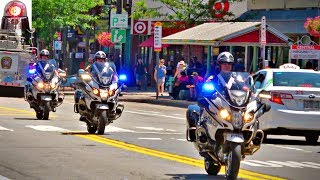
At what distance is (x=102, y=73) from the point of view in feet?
72.6

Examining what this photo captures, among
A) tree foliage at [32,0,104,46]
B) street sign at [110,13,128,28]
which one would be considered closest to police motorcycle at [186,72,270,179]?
street sign at [110,13,128,28]

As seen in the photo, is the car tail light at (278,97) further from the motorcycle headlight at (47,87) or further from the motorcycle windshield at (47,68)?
the motorcycle windshield at (47,68)

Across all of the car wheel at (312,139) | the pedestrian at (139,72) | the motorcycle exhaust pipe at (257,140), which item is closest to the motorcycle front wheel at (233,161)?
the motorcycle exhaust pipe at (257,140)

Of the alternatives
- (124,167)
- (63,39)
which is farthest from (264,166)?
(63,39)

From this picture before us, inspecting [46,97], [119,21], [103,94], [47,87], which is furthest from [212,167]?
[119,21]

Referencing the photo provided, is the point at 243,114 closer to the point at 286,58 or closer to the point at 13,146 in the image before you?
the point at 13,146

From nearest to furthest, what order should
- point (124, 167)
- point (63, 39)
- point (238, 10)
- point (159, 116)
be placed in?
point (124, 167)
point (159, 116)
point (238, 10)
point (63, 39)

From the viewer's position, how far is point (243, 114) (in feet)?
45.6

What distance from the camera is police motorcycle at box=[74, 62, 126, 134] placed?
22109 millimetres

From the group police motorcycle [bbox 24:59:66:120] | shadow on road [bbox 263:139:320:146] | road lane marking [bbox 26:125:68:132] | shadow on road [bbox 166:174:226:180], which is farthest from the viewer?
police motorcycle [bbox 24:59:66:120]

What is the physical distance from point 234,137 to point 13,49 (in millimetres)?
30263

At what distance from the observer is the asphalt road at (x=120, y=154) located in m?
14.8

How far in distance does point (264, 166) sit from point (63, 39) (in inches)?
2567

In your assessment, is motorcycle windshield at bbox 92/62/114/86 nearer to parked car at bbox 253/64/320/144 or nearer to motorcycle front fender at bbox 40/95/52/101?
parked car at bbox 253/64/320/144
